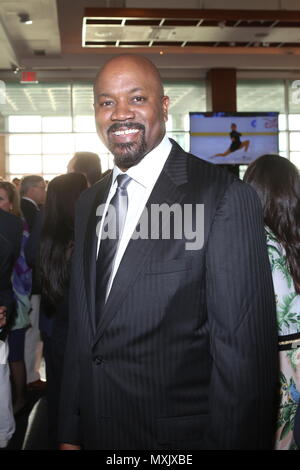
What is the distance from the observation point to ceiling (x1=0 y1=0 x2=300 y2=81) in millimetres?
6520

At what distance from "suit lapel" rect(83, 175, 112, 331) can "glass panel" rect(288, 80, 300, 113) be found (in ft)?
37.3

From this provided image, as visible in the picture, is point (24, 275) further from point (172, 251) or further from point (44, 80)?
point (44, 80)

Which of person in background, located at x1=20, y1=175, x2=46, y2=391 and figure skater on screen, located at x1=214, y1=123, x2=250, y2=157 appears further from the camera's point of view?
figure skater on screen, located at x1=214, y1=123, x2=250, y2=157

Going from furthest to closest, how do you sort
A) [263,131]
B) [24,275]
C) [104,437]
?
[263,131] → [24,275] → [104,437]

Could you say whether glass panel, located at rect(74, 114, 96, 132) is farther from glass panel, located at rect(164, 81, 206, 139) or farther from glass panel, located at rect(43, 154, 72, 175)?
glass panel, located at rect(164, 81, 206, 139)

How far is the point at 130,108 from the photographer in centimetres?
153

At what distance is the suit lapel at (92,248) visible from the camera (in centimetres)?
155

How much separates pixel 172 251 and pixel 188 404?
15.1 inches

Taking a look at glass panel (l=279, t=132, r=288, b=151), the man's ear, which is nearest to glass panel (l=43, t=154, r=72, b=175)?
glass panel (l=279, t=132, r=288, b=151)

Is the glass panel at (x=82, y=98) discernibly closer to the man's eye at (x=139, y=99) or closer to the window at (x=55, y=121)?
the window at (x=55, y=121)

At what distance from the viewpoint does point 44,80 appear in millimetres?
11891

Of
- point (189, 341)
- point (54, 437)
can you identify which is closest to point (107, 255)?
point (189, 341)

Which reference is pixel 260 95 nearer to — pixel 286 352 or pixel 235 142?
pixel 235 142

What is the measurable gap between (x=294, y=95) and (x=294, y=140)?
103cm
